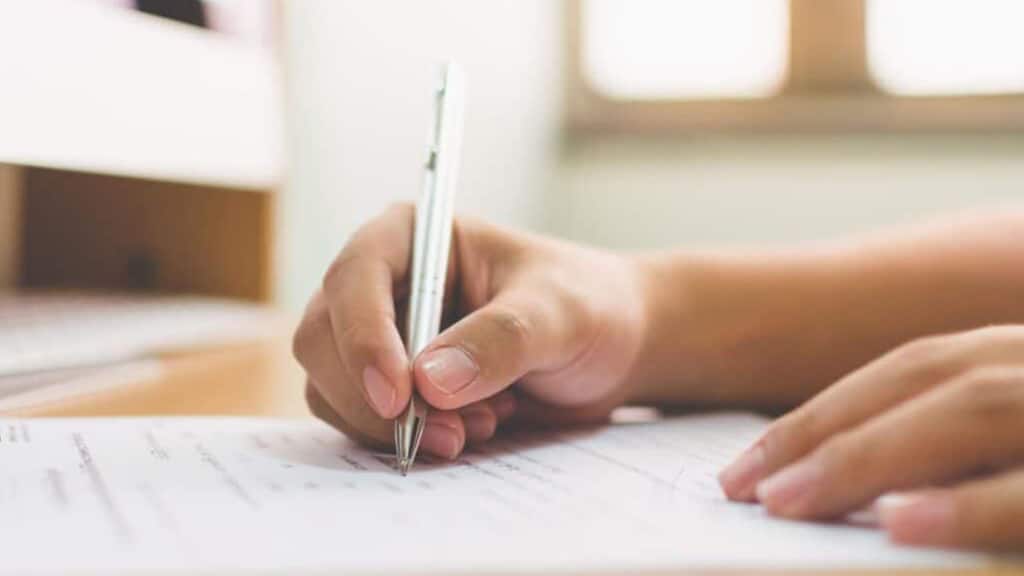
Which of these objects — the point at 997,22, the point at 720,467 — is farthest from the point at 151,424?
the point at 997,22

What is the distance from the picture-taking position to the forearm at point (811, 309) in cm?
62

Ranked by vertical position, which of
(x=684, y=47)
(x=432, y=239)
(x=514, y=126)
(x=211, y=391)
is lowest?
(x=211, y=391)

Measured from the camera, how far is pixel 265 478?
0.39 metres

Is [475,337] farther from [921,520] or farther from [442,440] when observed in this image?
[921,520]

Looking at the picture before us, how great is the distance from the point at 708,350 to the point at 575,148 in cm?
129

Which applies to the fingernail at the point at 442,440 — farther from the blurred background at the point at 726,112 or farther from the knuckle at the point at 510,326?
the blurred background at the point at 726,112

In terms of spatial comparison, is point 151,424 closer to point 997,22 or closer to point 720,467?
point 720,467

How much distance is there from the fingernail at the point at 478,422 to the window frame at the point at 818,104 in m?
1.43

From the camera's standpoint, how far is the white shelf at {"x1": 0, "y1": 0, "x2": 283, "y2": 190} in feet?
2.29

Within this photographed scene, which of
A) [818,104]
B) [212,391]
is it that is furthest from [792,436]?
[818,104]

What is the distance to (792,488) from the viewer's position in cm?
33

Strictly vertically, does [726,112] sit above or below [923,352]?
above

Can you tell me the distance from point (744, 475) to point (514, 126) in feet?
4.66

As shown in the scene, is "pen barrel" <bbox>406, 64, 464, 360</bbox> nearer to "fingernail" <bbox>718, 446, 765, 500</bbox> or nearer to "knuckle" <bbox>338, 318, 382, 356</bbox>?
"knuckle" <bbox>338, 318, 382, 356</bbox>
